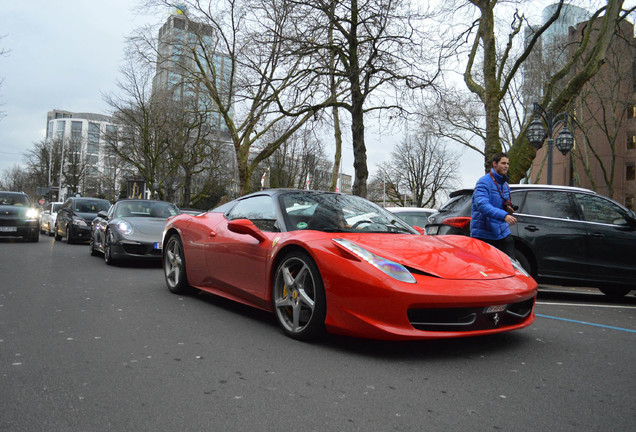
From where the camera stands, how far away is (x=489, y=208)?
19.5 ft

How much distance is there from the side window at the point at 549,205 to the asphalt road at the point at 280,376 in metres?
2.26

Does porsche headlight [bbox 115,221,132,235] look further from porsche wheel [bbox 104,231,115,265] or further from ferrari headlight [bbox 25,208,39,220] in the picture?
ferrari headlight [bbox 25,208,39,220]

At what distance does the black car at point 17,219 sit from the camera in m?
16.4

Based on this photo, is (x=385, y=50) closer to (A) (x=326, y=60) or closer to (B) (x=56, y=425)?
(A) (x=326, y=60)

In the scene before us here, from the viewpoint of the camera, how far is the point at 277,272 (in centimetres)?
456

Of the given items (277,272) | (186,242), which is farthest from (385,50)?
(277,272)

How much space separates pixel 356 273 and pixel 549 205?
4887mm

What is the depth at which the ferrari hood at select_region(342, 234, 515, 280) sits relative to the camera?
13.0 feet

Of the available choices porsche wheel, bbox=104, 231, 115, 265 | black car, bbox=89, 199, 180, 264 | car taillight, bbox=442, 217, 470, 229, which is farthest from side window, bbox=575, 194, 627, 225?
porsche wheel, bbox=104, 231, 115, 265

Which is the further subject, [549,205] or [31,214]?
[31,214]

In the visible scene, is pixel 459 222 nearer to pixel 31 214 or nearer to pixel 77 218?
pixel 77 218

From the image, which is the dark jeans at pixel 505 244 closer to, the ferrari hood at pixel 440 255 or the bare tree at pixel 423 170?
the ferrari hood at pixel 440 255

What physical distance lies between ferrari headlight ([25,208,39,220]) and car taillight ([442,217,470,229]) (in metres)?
14.3

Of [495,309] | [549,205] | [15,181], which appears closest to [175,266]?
[495,309]
